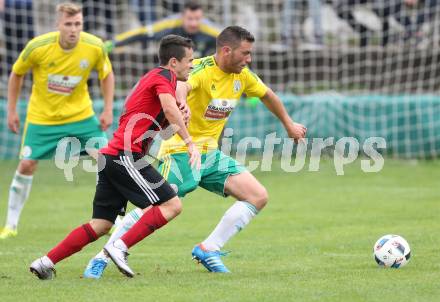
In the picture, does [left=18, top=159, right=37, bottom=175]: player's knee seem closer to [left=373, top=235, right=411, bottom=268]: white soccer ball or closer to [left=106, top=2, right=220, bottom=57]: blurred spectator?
[left=106, top=2, right=220, bottom=57]: blurred spectator

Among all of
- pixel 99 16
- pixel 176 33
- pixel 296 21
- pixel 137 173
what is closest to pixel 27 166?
pixel 137 173

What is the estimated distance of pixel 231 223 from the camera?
7906 mm

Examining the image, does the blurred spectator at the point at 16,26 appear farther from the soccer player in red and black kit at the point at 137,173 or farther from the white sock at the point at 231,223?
the soccer player in red and black kit at the point at 137,173

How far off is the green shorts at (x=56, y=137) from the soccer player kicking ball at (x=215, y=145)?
2.33 meters

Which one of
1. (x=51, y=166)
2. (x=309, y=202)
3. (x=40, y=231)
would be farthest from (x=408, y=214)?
(x=51, y=166)

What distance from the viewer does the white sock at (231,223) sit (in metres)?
7.90

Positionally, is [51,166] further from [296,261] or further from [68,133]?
[296,261]

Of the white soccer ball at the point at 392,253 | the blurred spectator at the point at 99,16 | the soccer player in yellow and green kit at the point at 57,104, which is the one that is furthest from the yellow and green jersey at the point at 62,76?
the blurred spectator at the point at 99,16

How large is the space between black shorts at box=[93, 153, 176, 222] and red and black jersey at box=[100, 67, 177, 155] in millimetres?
82

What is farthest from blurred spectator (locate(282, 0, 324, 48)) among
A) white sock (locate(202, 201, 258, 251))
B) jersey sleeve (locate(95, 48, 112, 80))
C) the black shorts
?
the black shorts

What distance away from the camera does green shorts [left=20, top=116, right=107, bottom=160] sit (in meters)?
Result: 10.4

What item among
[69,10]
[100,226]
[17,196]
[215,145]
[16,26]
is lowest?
[17,196]

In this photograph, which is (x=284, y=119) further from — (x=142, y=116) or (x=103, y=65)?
(x=103, y=65)

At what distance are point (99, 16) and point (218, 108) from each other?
1057 centimetres
